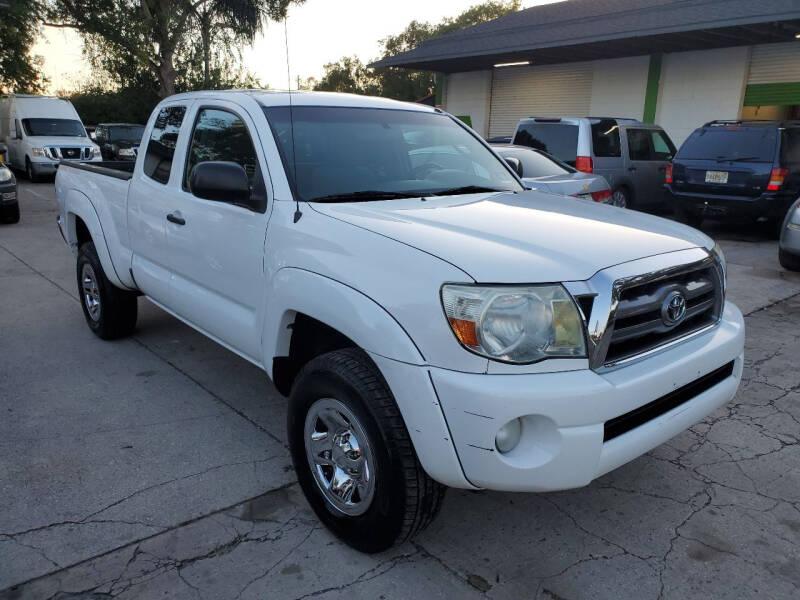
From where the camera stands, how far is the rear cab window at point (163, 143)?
13.5ft

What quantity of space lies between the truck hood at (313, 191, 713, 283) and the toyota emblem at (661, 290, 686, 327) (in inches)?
7.4

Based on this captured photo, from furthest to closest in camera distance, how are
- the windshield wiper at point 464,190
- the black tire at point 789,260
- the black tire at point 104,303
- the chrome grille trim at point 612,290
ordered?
the black tire at point 789,260 < the black tire at point 104,303 < the windshield wiper at point 464,190 < the chrome grille trim at point 612,290

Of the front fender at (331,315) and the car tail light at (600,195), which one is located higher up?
the front fender at (331,315)

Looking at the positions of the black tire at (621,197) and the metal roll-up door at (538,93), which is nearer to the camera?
the black tire at (621,197)

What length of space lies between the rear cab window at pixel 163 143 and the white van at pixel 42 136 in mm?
15353

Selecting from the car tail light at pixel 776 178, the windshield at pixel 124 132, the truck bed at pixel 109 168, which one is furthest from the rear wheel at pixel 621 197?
the windshield at pixel 124 132

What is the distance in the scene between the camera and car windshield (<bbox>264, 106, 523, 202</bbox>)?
3189 mm

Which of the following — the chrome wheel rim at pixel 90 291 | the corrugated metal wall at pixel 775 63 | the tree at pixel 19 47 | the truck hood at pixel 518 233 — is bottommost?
the chrome wheel rim at pixel 90 291

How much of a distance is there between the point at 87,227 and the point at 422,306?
392 centimetres

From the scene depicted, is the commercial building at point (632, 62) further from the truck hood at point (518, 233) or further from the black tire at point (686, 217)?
the truck hood at point (518, 233)

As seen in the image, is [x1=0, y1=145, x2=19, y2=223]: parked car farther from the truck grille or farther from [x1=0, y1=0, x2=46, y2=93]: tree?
[x1=0, y1=0, x2=46, y2=93]: tree

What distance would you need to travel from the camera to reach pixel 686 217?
10969 mm

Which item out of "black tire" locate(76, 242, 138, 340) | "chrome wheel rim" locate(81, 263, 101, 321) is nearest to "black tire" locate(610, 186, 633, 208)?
"black tire" locate(76, 242, 138, 340)

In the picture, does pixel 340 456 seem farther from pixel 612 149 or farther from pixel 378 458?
pixel 612 149
